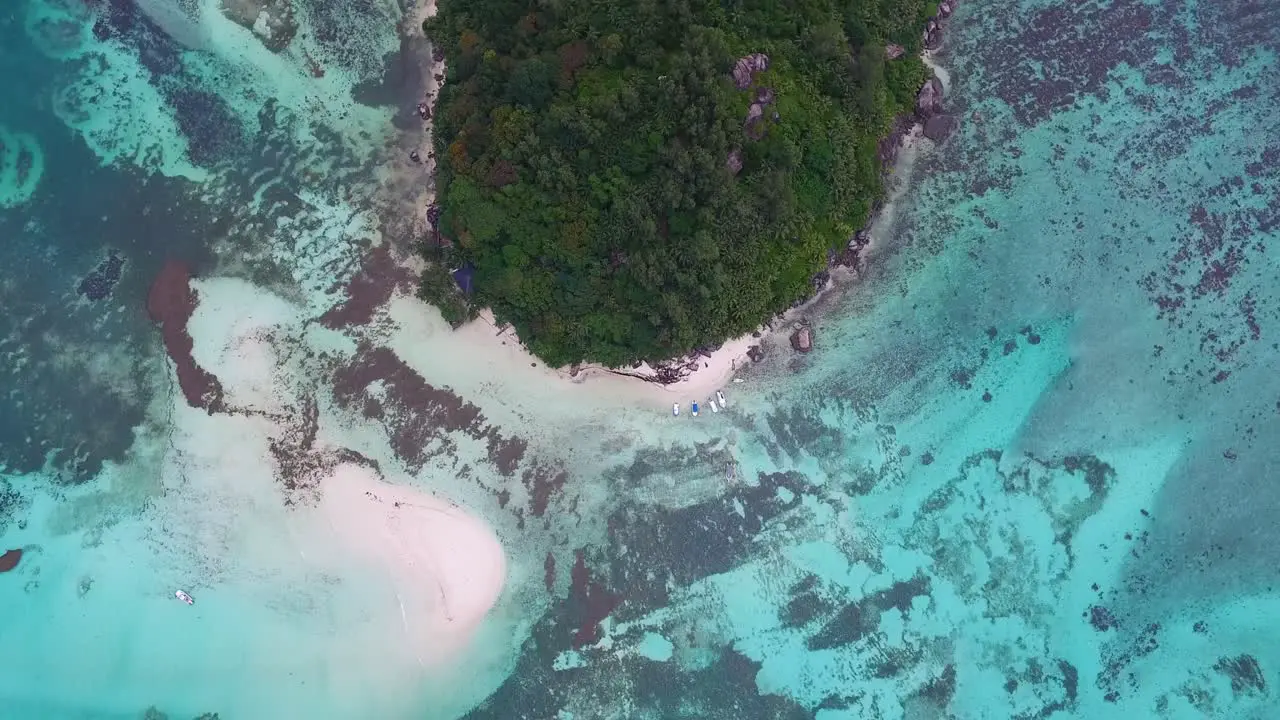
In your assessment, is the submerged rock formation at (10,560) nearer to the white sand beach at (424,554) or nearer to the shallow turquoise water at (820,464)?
the shallow turquoise water at (820,464)

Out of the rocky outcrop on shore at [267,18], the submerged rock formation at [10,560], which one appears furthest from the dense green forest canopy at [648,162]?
the submerged rock formation at [10,560]

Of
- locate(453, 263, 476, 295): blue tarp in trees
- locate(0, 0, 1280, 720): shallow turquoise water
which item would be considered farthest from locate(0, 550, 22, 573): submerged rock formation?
locate(453, 263, 476, 295): blue tarp in trees

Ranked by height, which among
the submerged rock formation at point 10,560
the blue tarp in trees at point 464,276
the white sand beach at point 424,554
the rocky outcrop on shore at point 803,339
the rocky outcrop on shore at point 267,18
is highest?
the rocky outcrop on shore at point 267,18

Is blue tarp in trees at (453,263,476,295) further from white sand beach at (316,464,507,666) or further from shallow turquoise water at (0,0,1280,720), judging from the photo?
white sand beach at (316,464,507,666)

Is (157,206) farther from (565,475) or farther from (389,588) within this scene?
(565,475)

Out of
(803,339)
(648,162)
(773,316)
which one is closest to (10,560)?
(648,162)

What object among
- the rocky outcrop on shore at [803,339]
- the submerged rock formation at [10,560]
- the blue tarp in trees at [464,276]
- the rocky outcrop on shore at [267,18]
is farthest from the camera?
the rocky outcrop on shore at [267,18]

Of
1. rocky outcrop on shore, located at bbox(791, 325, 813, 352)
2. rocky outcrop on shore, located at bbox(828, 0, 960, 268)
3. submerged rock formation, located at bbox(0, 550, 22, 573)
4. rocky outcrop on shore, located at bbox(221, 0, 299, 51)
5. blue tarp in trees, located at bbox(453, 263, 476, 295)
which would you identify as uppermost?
rocky outcrop on shore, located at bbox(828, 0, 960, 268)

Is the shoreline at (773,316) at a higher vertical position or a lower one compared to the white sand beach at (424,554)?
higher
